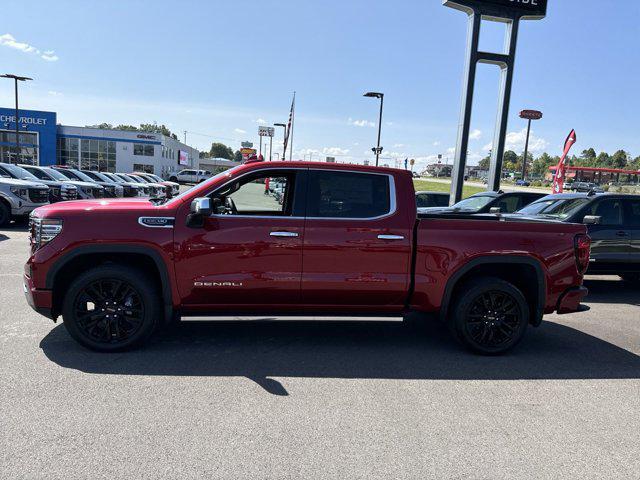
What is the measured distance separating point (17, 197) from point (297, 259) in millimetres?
11919

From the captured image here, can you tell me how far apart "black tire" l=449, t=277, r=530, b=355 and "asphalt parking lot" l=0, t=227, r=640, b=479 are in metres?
0.18

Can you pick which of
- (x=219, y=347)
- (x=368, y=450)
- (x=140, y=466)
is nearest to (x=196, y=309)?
(x=219, y=347)

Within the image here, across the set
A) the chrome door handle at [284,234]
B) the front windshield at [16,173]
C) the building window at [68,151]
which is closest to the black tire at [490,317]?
the chrome door handle at [284,234]

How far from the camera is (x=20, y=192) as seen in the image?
13102 millimetres

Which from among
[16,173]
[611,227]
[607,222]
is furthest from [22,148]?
[611,227]

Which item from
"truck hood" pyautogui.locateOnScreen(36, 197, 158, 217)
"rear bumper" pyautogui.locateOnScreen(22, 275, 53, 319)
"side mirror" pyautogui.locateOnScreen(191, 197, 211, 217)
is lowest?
"rear bumper" pyautogui.locateOnScreen(22, 275, 53, 319)

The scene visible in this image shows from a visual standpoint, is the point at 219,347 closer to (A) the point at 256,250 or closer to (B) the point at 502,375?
(A) the point at 256,250

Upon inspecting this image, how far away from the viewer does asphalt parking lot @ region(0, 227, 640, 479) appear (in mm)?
2904

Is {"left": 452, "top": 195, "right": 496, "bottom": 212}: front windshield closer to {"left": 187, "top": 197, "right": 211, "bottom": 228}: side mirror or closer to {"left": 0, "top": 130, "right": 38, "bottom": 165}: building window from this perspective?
{"left": 187, "top": 197, "right": 211, "bottom": 228}: side mirror

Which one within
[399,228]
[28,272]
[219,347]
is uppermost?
[399,228]

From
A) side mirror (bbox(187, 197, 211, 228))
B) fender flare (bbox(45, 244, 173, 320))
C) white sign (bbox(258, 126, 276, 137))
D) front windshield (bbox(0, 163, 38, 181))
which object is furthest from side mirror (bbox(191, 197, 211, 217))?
white sign (bbox(258, 126, 276, 137))

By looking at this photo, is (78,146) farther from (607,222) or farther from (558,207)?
(607,222)

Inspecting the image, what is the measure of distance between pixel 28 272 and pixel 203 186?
5.93 feet

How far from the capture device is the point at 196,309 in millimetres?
4578
